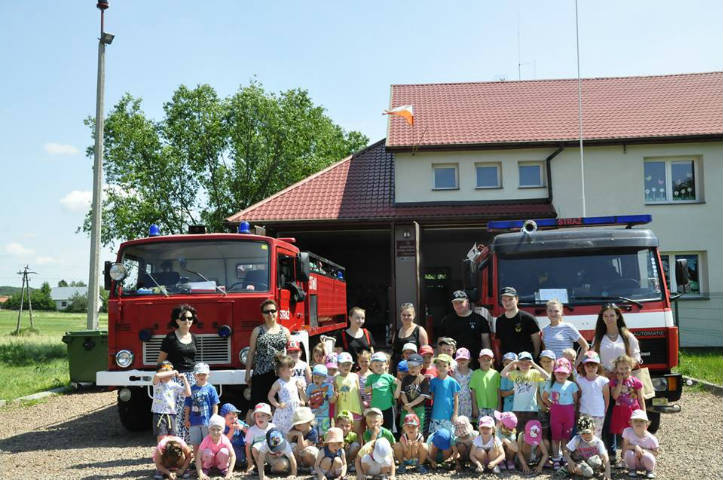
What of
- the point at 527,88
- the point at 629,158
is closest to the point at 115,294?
the point at 629,158

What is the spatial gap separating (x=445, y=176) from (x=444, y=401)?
1405 cm

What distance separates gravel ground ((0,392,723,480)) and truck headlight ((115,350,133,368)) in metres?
0.96

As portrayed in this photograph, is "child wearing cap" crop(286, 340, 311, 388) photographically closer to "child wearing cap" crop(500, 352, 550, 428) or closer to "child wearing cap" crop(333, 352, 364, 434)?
"child wearing cap" crop(333, 352, 364, 434)

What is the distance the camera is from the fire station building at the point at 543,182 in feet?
60.5

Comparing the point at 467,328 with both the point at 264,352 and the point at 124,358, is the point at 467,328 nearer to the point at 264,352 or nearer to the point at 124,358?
the point at 264,352

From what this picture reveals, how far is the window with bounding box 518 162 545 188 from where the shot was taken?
1994cm

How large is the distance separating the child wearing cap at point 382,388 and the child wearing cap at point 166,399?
75.4 inches

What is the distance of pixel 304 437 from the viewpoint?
265 inches

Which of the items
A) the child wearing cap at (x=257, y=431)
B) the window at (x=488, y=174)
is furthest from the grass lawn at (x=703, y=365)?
the child wearing cap at (x=257, y=431)

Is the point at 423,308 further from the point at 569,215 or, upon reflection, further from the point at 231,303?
the point at 231,303

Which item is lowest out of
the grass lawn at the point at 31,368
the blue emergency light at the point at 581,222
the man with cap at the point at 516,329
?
the grass lawn at the point at 31,368

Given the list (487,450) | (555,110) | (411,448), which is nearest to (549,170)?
(555,110)

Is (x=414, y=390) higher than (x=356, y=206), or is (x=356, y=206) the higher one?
(x=356, y=206)

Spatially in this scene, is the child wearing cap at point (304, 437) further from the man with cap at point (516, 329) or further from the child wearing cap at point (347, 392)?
the man with cap at point (516, 329)
